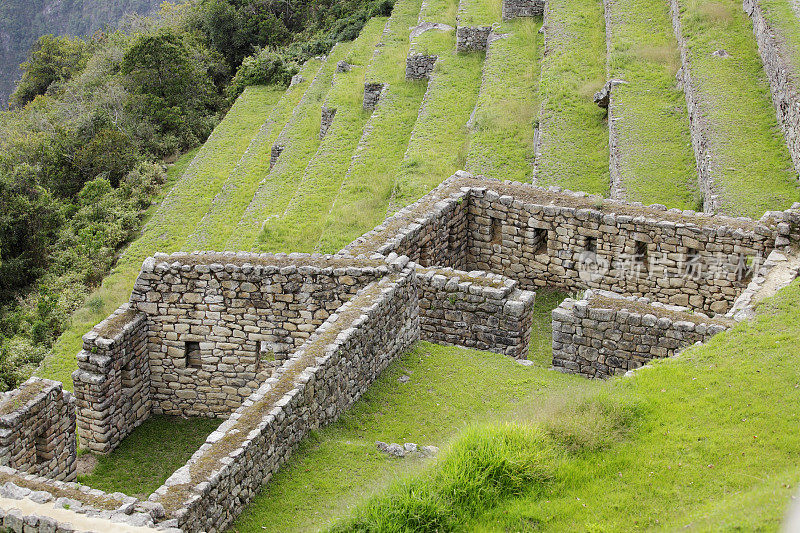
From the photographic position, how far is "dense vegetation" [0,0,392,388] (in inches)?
1264

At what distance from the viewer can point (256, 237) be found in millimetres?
25359

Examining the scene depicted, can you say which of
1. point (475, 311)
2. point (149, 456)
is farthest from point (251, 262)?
point (475, 311)

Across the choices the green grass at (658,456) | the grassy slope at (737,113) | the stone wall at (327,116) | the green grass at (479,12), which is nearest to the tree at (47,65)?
the stone wall at (327,116)

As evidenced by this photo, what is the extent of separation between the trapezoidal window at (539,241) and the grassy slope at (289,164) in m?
9.79

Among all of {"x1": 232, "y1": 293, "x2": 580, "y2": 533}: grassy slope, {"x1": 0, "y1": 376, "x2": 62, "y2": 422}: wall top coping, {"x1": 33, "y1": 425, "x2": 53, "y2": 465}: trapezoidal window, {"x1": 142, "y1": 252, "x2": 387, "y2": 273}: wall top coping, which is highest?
{"x1": 142, "y1": 252, "x2": 387, "y2": 273}: wall top coping

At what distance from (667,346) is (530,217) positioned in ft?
15.6

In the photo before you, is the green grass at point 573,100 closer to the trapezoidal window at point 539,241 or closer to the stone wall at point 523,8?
the stone wall at point 523,8

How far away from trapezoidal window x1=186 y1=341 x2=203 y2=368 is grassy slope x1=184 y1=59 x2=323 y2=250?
515 inches

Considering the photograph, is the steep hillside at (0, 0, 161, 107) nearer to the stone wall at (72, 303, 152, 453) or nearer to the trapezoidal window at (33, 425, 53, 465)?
the stone wall at (72, 303, 152, 453)

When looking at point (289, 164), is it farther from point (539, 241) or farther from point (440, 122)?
point (539, 241)

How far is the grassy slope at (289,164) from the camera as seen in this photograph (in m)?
27.4

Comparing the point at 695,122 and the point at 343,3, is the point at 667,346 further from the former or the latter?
the point at 343,3

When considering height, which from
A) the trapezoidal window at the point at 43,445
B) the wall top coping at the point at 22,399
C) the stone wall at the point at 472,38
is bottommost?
the trapezoidal window at the point at 43,445

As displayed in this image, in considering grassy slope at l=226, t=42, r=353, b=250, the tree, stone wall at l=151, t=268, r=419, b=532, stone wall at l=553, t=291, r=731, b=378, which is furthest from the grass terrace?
the tree
